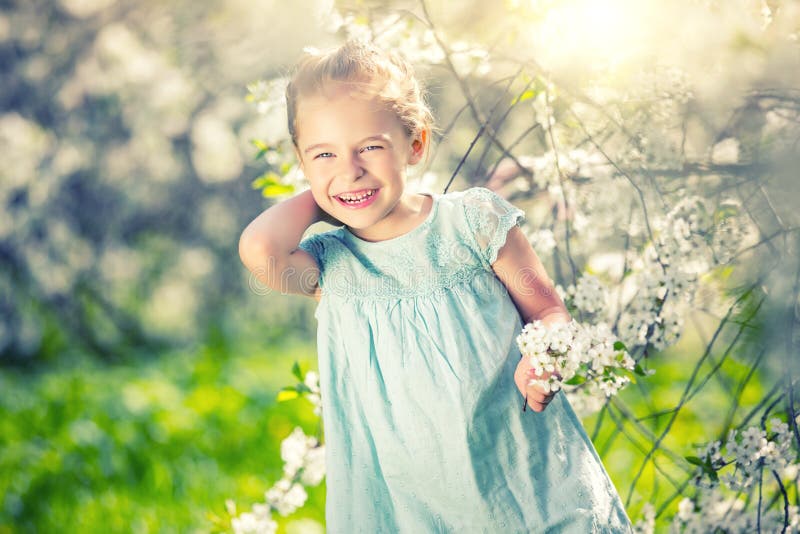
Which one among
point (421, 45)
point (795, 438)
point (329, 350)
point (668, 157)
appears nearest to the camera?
point (329, 350)

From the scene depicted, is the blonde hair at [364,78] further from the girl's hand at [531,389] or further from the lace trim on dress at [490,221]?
the girl's hand at [531,389]

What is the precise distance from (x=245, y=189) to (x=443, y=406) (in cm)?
356

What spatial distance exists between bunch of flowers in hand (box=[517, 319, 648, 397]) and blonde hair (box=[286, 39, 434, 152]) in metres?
0.36

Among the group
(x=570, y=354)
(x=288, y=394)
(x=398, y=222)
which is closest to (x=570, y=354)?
(x=570, y=354)

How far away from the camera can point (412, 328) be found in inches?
46.8

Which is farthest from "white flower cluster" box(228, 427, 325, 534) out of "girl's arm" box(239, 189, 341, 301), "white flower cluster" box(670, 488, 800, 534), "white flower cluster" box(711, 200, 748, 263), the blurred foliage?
"white flower cluster" box(711, 200, 748, 263)

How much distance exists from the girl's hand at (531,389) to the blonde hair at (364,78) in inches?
15.1

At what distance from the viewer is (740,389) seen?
1.53 m

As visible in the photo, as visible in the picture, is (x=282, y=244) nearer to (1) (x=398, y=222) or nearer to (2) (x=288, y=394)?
(1) (x=398, y=222)

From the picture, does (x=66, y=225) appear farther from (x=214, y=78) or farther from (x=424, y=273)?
Result: (x=424, y=273)

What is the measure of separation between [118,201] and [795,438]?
3846mm

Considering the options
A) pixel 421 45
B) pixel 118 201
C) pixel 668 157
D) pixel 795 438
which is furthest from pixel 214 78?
pixel 795 438

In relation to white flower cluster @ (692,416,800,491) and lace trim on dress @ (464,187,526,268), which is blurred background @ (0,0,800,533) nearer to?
white flower cluster @ (692,416,800,491)

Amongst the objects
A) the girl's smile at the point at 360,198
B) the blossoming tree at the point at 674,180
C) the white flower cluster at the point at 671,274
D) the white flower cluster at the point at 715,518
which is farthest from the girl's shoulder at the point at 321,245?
the white flower cluster at the point at 715,518
